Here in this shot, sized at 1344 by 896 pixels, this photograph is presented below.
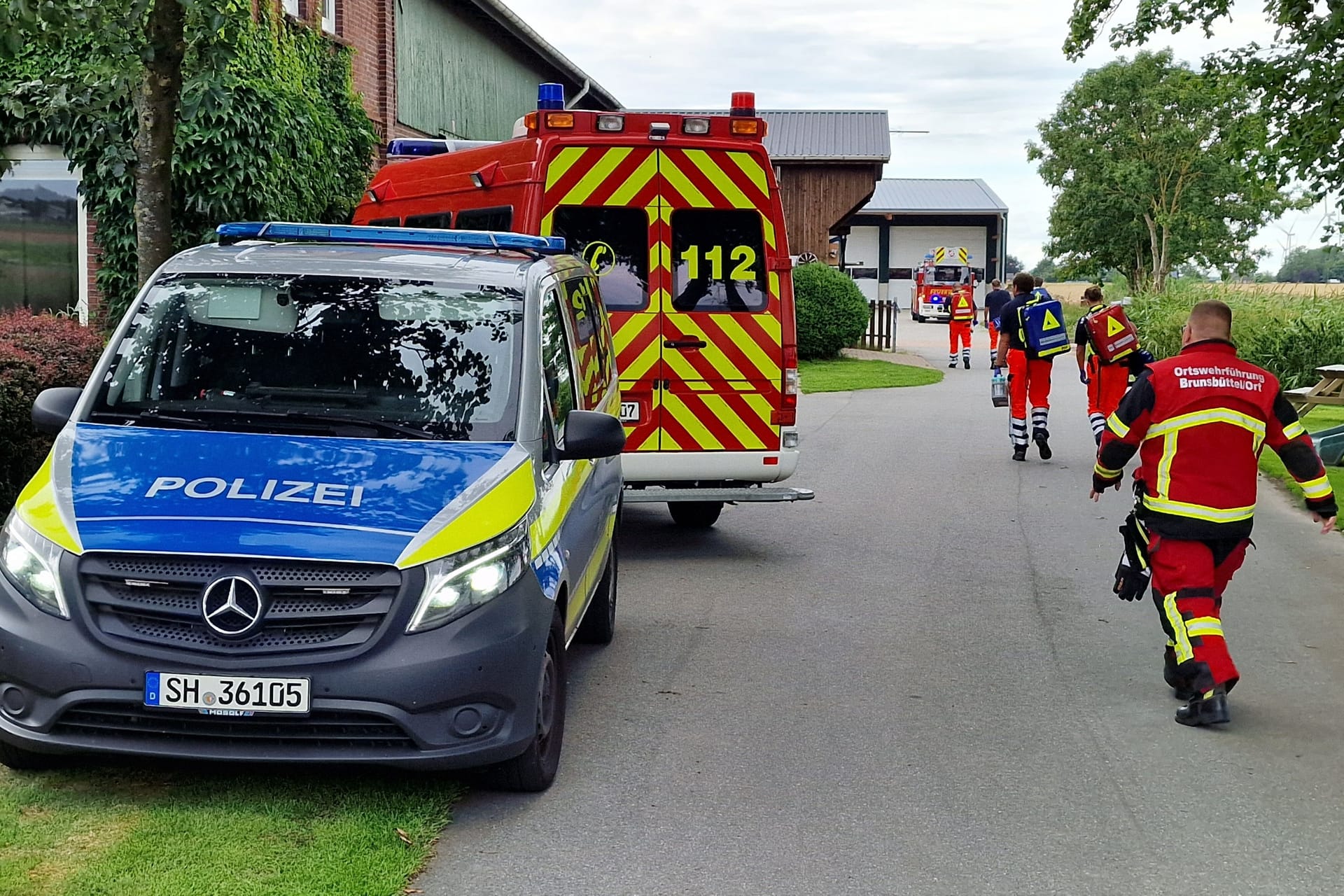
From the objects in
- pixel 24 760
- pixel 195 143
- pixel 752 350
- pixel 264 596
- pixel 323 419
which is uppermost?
pixel 195 143

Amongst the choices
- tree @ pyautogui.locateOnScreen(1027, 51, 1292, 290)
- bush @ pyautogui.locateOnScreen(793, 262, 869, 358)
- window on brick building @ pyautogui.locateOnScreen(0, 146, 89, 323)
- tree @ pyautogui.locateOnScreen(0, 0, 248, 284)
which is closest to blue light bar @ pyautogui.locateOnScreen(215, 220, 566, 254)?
tree @ pyautogui.locateOnScreen(0, 0, 248, 284)

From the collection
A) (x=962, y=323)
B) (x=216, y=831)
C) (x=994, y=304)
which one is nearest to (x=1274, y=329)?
(x=994, y=304)

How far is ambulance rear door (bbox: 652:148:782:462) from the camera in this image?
10078 millimetres

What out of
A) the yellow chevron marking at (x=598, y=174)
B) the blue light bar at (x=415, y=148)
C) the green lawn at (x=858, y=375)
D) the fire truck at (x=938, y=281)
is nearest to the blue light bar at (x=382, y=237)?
the yellow chevron marking at (x=598, y=174)

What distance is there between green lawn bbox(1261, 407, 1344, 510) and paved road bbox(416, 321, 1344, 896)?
2.59 metres

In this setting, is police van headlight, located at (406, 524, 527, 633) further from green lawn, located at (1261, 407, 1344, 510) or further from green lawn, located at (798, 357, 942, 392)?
green lawn, located at (798, 357, 942, 392)

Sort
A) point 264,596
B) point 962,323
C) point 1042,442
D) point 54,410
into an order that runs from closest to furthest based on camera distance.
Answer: point 264,596
point 54,410
point 1042,442
point 962,323

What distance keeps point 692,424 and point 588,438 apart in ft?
13.4

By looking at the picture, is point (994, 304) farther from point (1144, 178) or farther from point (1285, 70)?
point (1144, 178)

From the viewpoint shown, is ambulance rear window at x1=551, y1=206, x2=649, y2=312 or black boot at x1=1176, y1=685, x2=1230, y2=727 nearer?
black boot at x1=1176, y1=685, x2=1230, y2=727

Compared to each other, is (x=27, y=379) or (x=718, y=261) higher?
(x=718, y=261)

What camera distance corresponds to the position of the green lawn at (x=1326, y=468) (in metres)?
15.0

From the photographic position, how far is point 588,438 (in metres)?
6.07

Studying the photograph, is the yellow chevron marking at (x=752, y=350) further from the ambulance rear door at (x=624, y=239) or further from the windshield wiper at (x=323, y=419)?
the windshield wiper at (x=323, y=419)
